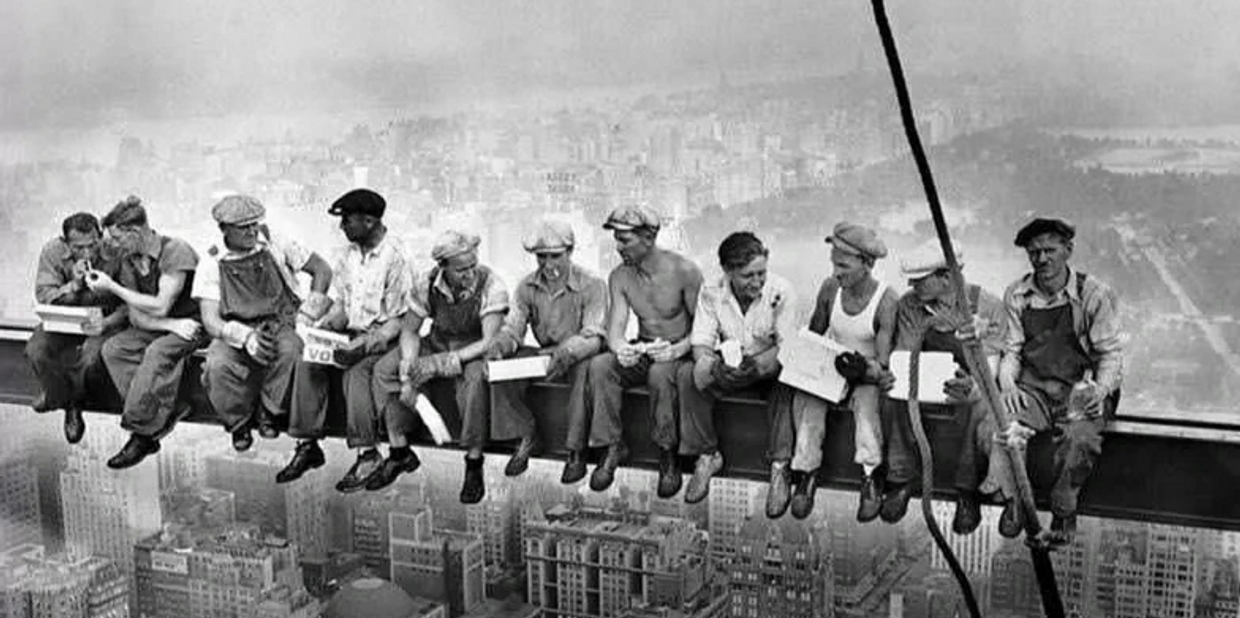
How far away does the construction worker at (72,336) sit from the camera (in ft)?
19.9

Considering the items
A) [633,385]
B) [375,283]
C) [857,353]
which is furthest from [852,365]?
[375,283]

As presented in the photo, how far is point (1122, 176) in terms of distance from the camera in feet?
16.8

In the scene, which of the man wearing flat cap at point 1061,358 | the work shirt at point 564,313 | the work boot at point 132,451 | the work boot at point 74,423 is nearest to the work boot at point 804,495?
the man wearing flat cap at point 1061,358

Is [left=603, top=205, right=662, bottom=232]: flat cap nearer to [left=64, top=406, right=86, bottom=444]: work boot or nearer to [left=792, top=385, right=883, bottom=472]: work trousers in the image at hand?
[left=792, top=385, right=883, bottom=472]: work trousers

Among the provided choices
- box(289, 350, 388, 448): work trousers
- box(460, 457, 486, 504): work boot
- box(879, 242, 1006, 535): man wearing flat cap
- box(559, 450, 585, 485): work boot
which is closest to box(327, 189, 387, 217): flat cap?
box(289, 350, 388, 448): work trousers

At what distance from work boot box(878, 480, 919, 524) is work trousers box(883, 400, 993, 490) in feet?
0.12

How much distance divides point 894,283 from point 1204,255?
3.79 ft

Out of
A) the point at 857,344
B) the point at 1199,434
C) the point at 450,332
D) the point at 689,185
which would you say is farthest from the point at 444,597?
the point at 1199,434

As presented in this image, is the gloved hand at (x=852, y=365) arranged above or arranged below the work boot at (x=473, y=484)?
above

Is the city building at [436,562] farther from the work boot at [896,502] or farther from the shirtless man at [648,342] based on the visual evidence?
the work boot at [896,502]

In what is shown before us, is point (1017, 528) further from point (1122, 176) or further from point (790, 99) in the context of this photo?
point (790, 99)

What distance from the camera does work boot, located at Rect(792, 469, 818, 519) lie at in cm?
480

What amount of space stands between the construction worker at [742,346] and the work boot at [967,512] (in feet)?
1.94

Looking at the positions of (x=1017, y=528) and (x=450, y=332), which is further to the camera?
(x=450, y=332)
